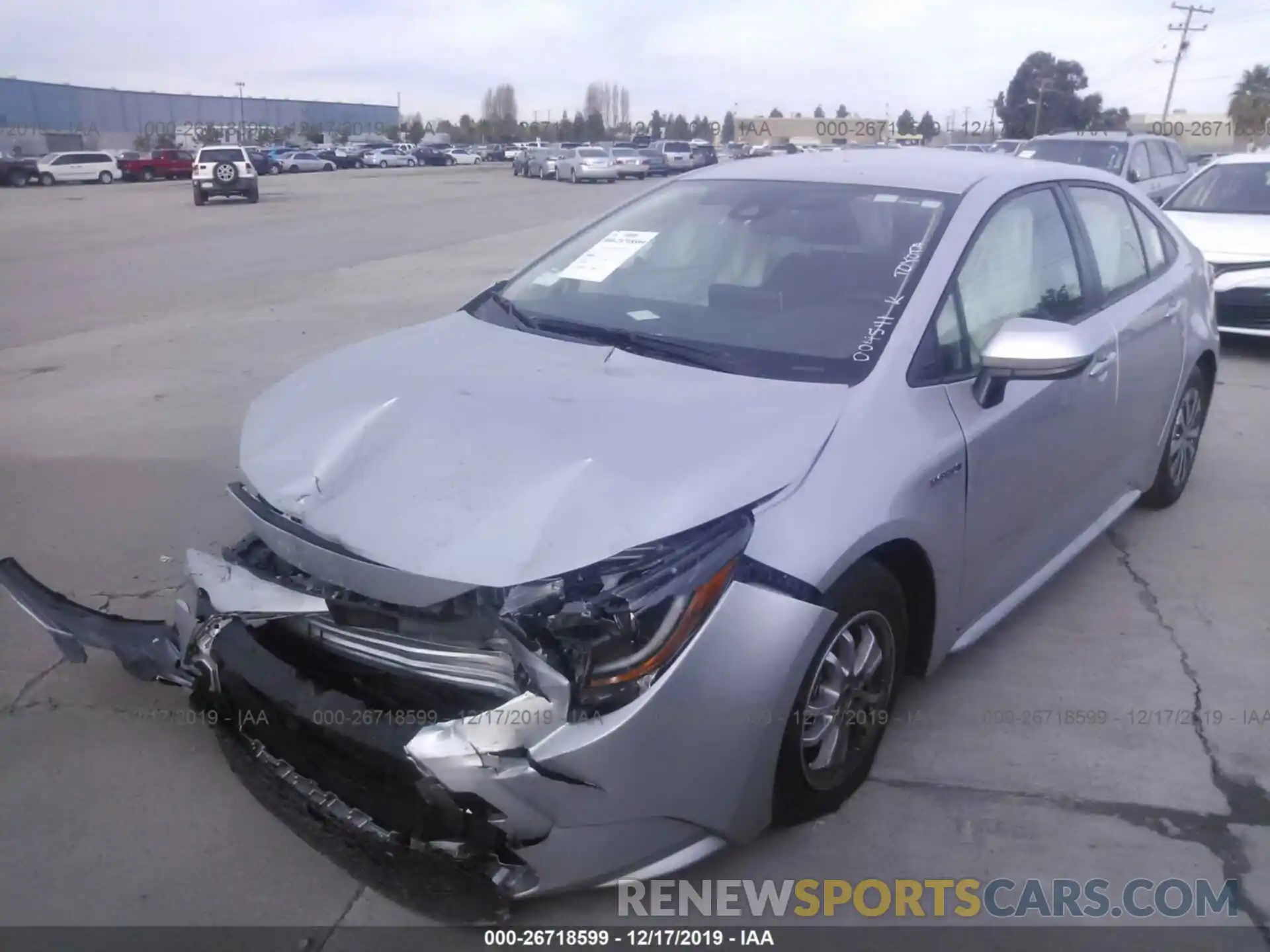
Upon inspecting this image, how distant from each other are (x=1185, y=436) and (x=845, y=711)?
328 centimetres

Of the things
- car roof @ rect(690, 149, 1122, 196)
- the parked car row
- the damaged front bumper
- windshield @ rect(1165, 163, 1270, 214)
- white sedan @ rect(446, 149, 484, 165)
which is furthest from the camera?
white sedan @ rect(446, 149, 484, 165)

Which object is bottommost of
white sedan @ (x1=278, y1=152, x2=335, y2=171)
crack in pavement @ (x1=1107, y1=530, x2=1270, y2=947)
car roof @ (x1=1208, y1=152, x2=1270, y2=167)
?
white sedan @ (x1=278, y1=152, x2=335, y2=171)

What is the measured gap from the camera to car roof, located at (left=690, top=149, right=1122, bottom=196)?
377 centimetres

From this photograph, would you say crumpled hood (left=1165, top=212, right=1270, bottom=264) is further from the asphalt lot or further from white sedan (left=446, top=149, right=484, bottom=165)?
white sedan (left=446, top=149, right=484, bottom=165)

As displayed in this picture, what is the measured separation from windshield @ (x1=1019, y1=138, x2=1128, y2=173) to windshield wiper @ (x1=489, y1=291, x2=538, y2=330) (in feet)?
34.3

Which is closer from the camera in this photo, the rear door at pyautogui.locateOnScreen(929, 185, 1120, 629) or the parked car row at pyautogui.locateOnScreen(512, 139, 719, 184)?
the rear door at pyautogui.locateOnScreen(929, 185, 1120, 629)

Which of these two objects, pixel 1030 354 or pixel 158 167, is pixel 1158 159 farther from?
pixel 158 167

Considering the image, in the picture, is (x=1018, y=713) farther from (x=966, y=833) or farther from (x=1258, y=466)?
(x=1258, y=466)

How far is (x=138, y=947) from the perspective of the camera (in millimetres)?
2611

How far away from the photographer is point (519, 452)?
107 inches

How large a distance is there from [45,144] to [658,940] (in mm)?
70141

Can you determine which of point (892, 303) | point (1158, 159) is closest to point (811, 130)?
point (1158, 159)

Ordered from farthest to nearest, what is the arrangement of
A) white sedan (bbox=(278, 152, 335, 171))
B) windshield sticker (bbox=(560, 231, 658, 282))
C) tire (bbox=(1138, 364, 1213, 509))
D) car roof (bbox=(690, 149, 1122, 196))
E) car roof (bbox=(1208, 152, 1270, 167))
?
white sedan (bbox=(278, 152, 335, 171)) < car roof (bbox=(1208, 152, 1270, 167)) < tire (bbox=(1138, 364, 1213, 509)) < windshield sticker (bbox=(560, 231, 658, 282)) < car roof (bbox=(690, 149, 1122, 196))

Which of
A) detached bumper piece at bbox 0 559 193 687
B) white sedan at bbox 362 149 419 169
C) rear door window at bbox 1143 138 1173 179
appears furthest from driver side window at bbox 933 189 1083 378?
white sedan at bbox 362 149 419 169
